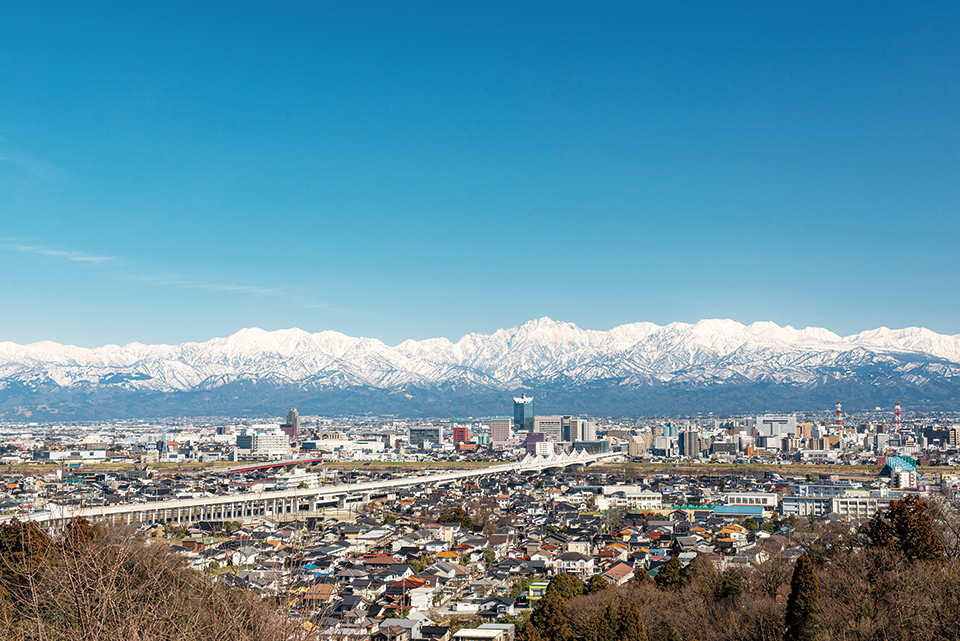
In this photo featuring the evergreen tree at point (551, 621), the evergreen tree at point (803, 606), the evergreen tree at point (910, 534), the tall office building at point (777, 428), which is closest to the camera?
the evergreen tree at point (803, 606)

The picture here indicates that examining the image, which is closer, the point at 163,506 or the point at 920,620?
the point at 920,620

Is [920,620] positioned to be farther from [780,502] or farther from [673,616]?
[780,502]

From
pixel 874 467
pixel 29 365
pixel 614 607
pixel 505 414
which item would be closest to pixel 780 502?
pixel 874 467

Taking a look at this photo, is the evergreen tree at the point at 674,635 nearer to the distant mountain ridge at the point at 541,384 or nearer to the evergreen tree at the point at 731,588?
the evergreen tree at the point at 731,588

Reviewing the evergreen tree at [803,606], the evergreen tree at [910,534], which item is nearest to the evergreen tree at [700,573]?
the evergreen tree at [910,534]

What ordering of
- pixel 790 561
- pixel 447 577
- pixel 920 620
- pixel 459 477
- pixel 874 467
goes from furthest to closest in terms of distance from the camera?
pixel 874 467 < pixel 459 477 < pixel 447 577 < pixel 790 561 < pixel 920 620

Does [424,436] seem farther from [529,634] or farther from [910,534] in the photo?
[910,534]

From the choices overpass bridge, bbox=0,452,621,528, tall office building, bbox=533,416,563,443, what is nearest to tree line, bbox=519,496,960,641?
overpass bridge, bbox=0,452,621,528
